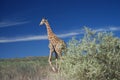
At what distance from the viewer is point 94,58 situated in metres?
13.1

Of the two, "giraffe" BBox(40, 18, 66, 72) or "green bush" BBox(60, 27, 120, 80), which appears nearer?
"green bush" BBox(60, 27, 120, 80)

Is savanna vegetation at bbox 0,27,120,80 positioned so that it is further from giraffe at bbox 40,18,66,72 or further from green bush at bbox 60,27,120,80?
giraffe at bbox 40,18,66,72

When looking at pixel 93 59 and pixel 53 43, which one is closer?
pixel 93 59

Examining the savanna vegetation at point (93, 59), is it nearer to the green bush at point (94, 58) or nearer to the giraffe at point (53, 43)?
the green bush at point (94, 58)

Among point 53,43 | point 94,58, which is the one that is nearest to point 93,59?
point 94,58

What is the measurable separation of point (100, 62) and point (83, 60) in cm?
61

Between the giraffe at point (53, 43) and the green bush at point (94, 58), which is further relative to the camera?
the giraffe at point (53, 43)

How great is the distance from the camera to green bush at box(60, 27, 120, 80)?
1291cm

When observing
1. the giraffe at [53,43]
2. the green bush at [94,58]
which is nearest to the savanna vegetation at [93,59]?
the green bush at [94,58]

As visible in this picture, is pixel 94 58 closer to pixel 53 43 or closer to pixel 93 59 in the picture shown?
pixel 93 59

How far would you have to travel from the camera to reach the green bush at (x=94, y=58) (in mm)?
12906

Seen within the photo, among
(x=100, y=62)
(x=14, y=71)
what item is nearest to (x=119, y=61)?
(x=100, y=62)

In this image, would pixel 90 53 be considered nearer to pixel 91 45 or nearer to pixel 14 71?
pixel 91 45

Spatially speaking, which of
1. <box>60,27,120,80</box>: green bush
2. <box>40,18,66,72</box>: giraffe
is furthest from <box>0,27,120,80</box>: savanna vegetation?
<box>40,18,66,72</box>: giraffe
